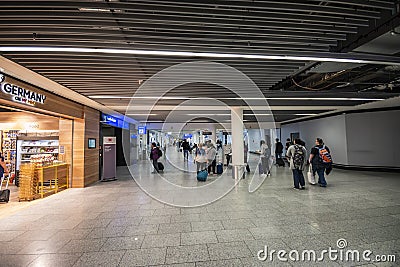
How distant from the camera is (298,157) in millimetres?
6594

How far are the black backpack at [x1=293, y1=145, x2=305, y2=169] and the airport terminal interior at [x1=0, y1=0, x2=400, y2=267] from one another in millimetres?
33

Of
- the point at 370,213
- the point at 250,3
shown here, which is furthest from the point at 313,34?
the point at 370,213

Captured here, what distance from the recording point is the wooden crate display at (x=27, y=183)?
5.96 m

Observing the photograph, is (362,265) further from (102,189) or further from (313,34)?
(102,189)

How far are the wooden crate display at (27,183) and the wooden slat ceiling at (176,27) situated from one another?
330 cm

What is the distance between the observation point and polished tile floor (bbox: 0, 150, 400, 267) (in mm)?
2832

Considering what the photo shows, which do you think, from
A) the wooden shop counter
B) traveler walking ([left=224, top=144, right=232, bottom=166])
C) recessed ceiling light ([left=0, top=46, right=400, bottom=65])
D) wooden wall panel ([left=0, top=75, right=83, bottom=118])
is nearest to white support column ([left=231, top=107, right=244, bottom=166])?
traveler walking ([left=224, top=144, right=232, bottom=166])

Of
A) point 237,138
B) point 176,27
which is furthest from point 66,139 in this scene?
point 176,27

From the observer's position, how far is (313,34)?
3232 mm

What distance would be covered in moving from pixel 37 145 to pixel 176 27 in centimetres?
814

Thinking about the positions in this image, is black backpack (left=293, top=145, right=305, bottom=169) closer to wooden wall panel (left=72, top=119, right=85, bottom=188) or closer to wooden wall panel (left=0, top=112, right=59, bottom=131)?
wooden wall panel (left=72, top=119, right=85, bottom=188)

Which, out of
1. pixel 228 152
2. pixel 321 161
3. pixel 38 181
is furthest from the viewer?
pixel 228 152

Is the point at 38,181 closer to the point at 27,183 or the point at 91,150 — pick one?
the point at 27,183

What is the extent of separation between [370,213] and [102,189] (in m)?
6.99
